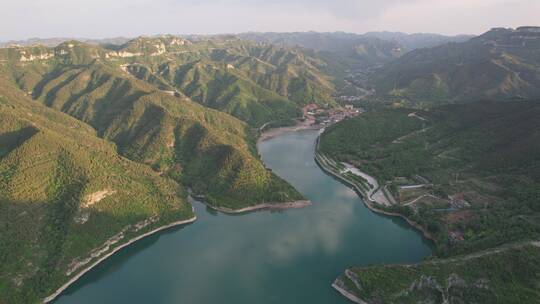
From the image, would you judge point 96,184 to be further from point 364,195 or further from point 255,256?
point 364,195

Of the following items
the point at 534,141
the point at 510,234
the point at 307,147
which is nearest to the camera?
the point at 510,234

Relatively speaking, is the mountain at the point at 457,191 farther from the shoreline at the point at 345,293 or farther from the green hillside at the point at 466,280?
the shoreline at the point at 345,293

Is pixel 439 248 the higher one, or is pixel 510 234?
pixel 510 234

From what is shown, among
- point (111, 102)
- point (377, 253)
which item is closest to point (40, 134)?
point (111, 102)

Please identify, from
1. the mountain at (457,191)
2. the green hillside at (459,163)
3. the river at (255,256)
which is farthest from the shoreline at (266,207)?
the green hillside at (459,163)

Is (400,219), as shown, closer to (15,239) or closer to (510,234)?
(510,234)

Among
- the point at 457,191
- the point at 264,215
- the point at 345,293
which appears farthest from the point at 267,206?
the point at 457,191

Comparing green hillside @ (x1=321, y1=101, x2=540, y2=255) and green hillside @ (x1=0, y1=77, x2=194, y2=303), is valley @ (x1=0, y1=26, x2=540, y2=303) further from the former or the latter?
green hillside @ (x1=321, y1=101, x2=540, y2=255)

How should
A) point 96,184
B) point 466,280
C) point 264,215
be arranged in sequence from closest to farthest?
point 466,280 → point 96,184 → point 264,215

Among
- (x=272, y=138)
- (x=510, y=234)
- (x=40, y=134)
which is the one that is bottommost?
(x=272, y=138)
